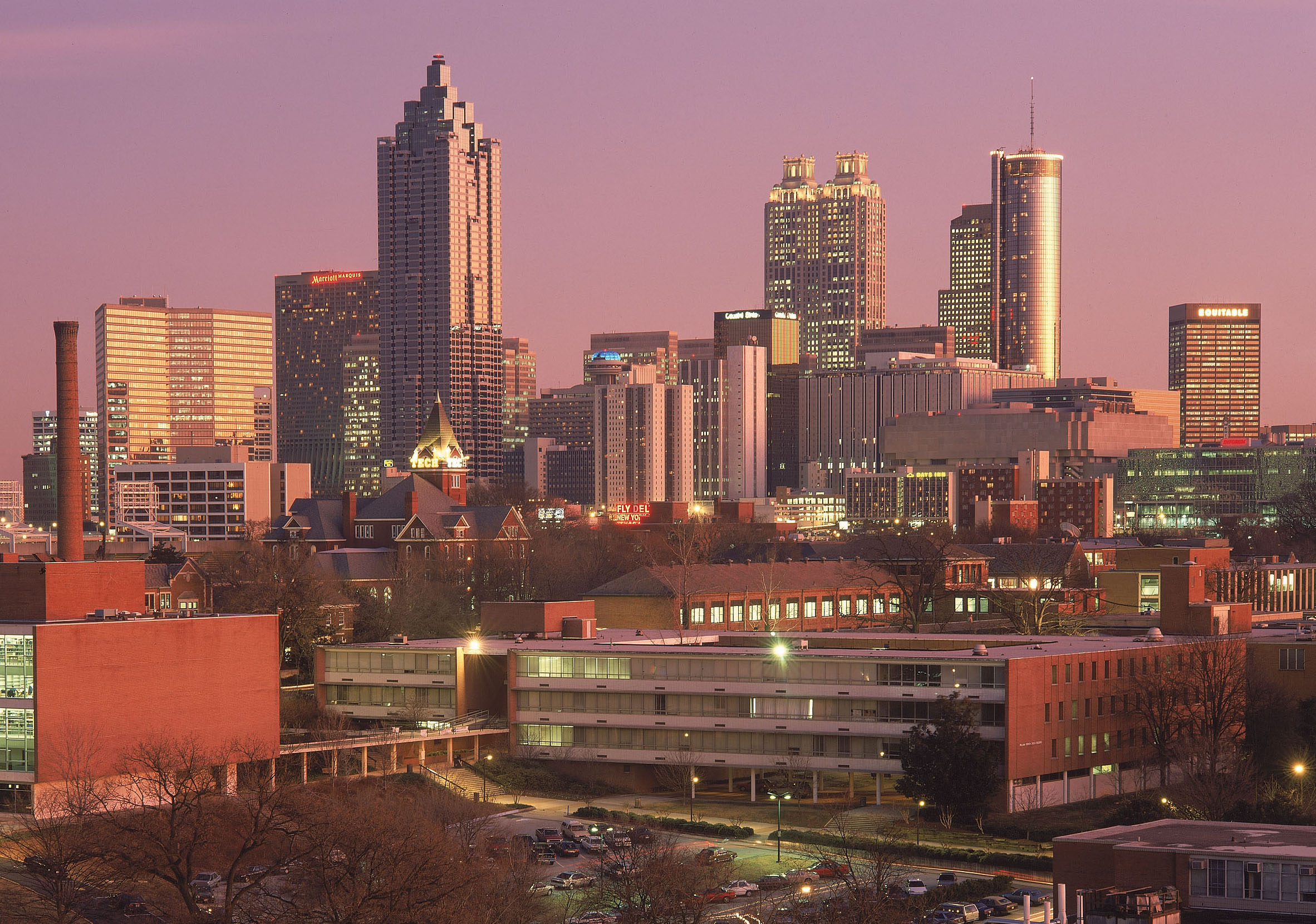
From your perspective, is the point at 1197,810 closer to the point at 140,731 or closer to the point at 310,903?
the point at 310,903

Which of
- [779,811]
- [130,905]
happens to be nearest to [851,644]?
[779,811]

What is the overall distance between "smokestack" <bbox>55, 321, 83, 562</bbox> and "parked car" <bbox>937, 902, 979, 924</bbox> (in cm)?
Answer: 6890

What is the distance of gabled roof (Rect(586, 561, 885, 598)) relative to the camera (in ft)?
481

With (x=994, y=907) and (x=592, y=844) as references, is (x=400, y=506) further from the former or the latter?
(x=994, y=907)

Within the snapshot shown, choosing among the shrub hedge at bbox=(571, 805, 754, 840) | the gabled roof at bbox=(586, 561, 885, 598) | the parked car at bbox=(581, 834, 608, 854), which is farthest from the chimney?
the parked car at bbox=(581, 834, 608, 854)

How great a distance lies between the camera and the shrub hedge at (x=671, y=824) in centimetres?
8862

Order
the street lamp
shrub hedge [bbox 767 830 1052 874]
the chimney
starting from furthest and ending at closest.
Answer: the chimney → the street lamp → shrub hedge [bbox 767 830 1052 874]

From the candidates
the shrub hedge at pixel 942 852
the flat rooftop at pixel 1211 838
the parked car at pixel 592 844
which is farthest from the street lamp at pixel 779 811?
the flat rooftop at pixel 1211 838

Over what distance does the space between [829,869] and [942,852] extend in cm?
714

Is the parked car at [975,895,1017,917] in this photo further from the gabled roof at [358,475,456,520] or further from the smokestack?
the gabled roof at [358,475,456,520]

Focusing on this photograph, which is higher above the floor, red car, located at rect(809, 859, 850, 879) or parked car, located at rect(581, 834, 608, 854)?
red car, located at rect(809, 859, 850, 879)

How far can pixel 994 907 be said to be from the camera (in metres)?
72.7

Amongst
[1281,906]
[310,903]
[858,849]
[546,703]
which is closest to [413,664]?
[546,703]

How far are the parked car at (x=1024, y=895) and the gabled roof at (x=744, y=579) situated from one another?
228 feet
